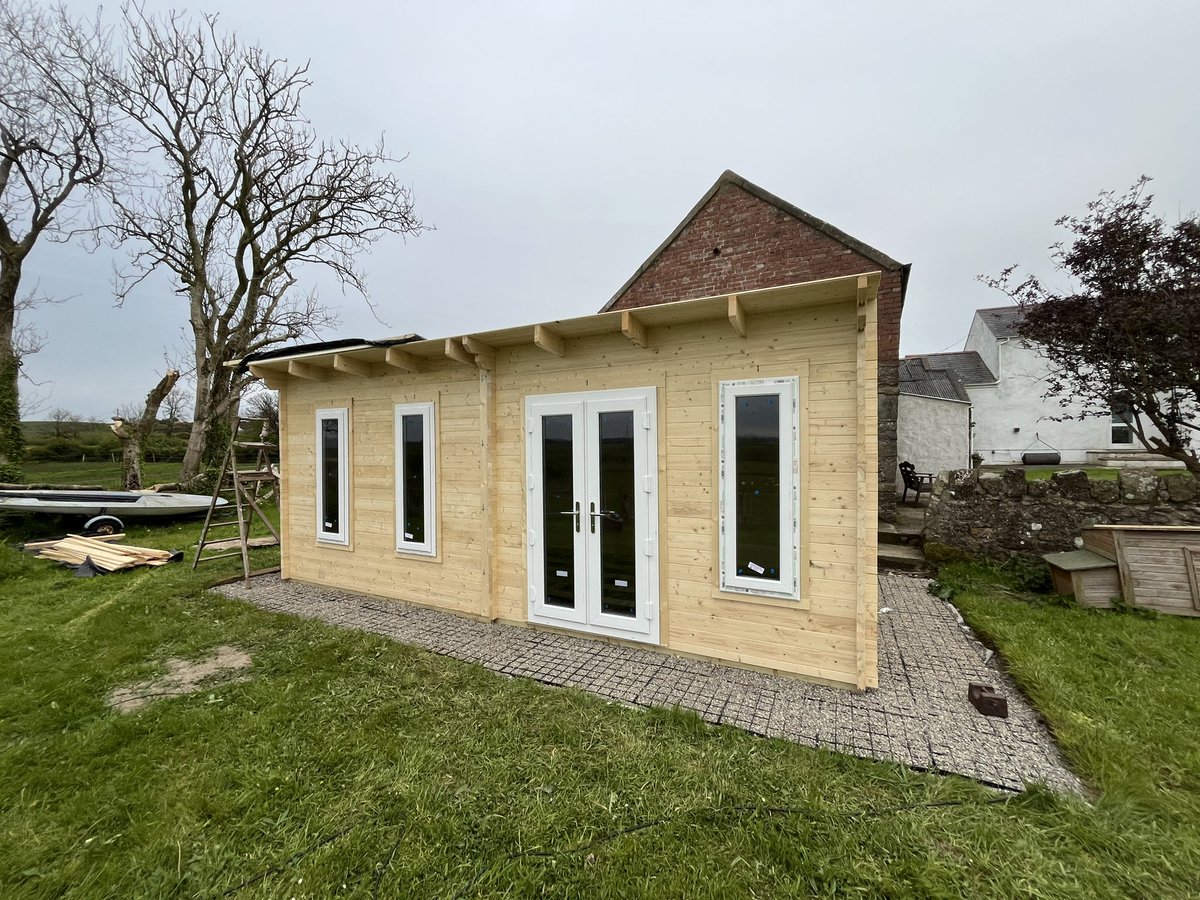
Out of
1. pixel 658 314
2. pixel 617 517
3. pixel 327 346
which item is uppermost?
pixel 327 346

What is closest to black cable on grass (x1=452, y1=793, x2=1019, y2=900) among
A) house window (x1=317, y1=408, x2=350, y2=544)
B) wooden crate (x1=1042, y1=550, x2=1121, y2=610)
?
wooden crate (x1=1042, y1=550, x2=1121, y2=610)

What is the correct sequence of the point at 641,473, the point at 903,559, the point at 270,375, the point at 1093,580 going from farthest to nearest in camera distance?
the point at 903,559, the point at 270,375, the point at 1093,580, the point at 641,473

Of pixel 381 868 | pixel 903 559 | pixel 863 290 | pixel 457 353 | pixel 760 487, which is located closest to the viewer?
pixel 381 868

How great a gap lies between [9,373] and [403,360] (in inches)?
499

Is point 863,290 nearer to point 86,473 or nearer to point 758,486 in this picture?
point 758,486

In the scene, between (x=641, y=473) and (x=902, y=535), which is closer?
(x=641, y=473)

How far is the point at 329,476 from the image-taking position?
19.9ft

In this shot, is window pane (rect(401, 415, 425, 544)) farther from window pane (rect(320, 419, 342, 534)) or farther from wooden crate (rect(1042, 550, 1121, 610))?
wooden crate (rect(1042, 550, 1121, 610))

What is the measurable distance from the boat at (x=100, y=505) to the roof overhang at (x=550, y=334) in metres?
6.22

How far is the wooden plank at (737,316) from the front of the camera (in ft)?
11.0

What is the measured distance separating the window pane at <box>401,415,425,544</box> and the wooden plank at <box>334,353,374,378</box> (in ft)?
2.74

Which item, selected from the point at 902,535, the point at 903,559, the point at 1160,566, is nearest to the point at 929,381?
the point at 902,535

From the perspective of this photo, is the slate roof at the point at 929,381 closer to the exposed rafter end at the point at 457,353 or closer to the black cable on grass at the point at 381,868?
the exposed rafter end at the point at 457,353

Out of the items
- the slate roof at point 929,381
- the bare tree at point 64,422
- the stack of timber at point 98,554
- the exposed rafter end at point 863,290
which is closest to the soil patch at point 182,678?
the stack of timber at point 98,554
